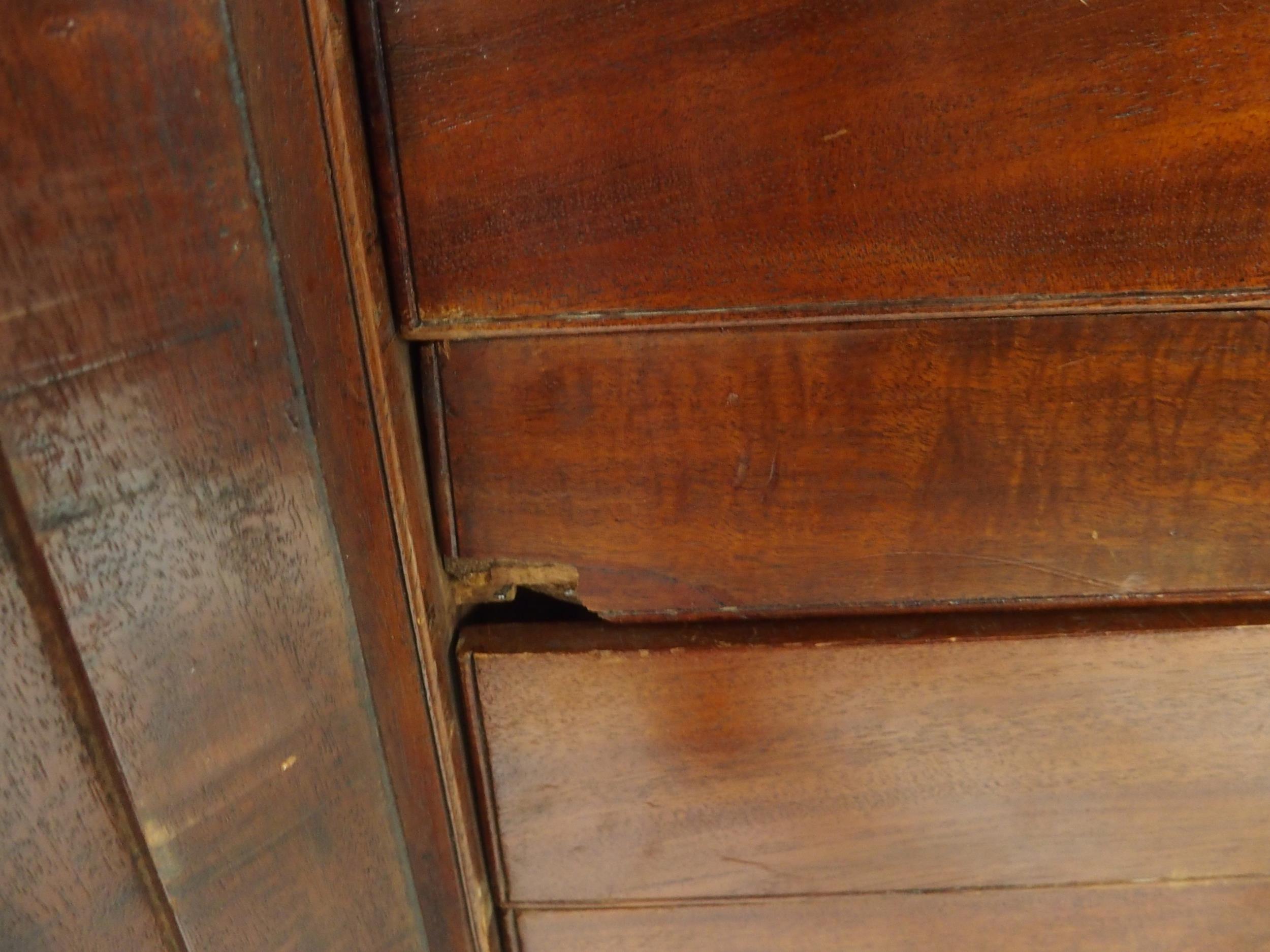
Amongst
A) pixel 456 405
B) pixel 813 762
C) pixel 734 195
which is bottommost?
pixel 813 762

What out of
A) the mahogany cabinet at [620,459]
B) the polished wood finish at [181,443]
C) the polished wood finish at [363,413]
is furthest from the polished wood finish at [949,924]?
the polished wood finish at [181,443]

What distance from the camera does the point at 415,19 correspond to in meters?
0.41

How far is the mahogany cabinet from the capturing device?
382mm

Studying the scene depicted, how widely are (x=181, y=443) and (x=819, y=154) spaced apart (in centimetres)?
33

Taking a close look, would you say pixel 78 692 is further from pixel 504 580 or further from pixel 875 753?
pixel 875 753

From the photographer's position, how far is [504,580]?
56 cm

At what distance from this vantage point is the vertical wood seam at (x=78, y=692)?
36 cm

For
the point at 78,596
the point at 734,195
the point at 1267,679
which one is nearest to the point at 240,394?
the point at 78,596

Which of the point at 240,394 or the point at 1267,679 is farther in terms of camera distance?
the point at 1267,679

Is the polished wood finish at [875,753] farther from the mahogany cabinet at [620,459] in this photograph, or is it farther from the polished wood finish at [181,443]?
the polished wood finish at [181,443]

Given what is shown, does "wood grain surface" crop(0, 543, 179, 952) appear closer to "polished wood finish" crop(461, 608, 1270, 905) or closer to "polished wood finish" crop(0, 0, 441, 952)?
"polished wood finish" crop(0, 0, 441, 952)

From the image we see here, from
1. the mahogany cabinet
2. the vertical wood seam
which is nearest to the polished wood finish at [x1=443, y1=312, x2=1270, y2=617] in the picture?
the mahogany cabinet

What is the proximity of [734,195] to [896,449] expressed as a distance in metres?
0.17

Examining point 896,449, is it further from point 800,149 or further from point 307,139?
point 307,139
